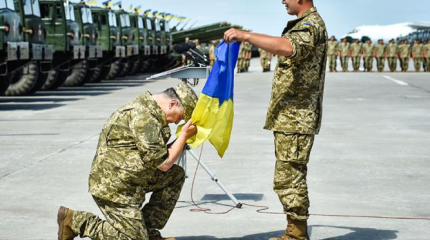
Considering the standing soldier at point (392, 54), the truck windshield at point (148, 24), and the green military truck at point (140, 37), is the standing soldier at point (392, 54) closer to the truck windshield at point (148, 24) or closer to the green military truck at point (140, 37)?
the truck windshield at point (148, 24)

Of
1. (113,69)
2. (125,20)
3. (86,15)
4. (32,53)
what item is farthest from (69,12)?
(113,69)

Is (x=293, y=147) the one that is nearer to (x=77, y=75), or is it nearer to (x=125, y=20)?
(x=77, y=75)

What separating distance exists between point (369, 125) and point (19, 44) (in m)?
7.23

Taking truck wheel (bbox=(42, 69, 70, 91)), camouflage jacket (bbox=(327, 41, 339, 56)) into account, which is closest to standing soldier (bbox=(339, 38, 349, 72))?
camouflage jacket (bbox=(327, 41, 339, 56))

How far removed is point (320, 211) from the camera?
7.38 metres

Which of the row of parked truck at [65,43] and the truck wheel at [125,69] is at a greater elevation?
the row of parked truck at [65,43]

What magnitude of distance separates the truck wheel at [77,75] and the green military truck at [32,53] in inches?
188

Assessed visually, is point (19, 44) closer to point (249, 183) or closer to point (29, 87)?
point (29, 87)

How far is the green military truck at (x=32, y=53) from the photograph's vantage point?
1956 cm

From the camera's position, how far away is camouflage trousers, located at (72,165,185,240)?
548cm

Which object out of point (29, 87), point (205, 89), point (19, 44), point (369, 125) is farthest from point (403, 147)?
point (29, 87)

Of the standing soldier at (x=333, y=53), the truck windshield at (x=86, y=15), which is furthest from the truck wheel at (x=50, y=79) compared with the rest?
the standing soldier at (x=333, y=53)

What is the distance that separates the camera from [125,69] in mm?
36594

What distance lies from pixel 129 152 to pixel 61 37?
725 inches
